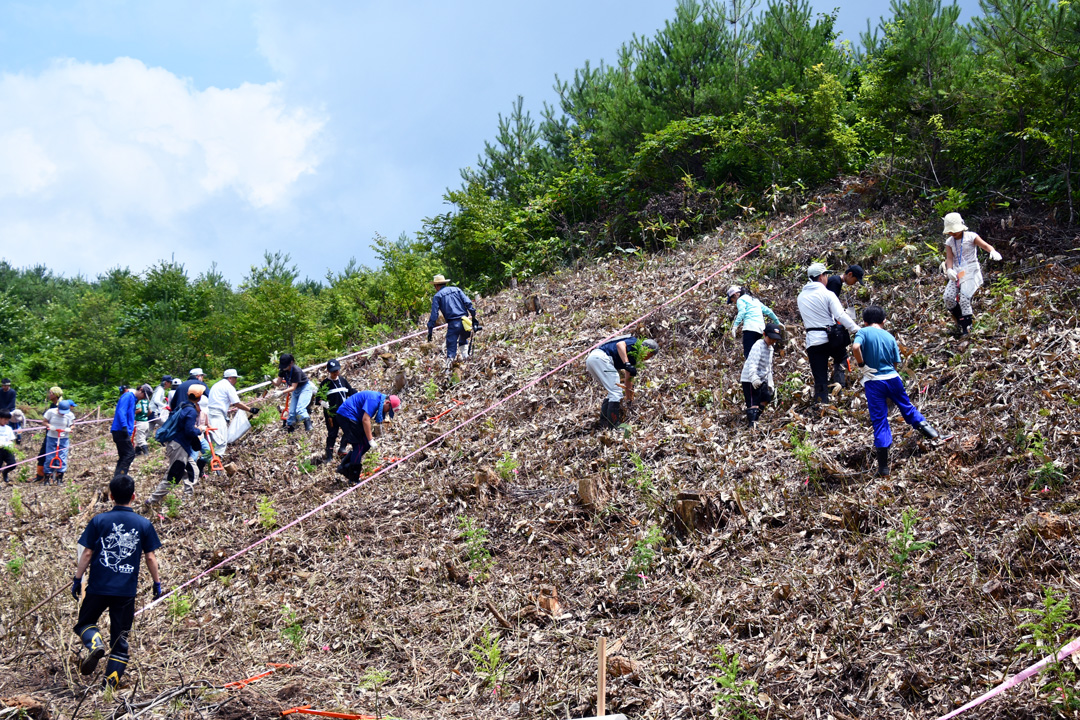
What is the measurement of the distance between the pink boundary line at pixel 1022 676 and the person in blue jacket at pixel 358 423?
7414mm

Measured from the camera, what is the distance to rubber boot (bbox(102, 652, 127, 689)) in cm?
600

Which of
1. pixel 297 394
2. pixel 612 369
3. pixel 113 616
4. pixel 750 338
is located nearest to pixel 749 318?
pixel 750 338

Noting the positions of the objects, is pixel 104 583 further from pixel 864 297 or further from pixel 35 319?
pixel 35 319

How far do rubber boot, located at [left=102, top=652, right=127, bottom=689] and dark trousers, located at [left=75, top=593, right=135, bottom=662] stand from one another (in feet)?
0.06

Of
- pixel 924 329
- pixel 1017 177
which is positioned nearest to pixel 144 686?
pixel 924 329

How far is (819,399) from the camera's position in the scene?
8719mm

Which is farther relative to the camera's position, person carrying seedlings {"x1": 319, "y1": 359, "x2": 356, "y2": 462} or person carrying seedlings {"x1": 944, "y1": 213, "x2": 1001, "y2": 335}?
person carrying seedlings {"x1": 319, "y1": 359, "x2": 356, "y2": 462}

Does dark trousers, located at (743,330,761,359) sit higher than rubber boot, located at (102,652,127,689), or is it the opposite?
dark trousers, located at (743,330,761,359)

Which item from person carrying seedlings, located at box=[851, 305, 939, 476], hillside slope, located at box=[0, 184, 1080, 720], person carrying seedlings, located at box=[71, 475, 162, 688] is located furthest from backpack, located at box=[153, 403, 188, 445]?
person carrying seedlings, located at box=[851, 305, 939, 476]

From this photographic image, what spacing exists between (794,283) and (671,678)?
8.32 meters

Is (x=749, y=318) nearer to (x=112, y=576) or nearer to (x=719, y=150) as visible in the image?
(x=112, y=576)

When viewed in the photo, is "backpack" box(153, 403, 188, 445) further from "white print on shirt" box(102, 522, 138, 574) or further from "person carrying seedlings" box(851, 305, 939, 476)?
"person carrying seedlings" box(851, 305, 939, 476)

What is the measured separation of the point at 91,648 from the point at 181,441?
523 cm

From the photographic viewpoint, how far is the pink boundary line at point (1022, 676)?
14.1 ft
